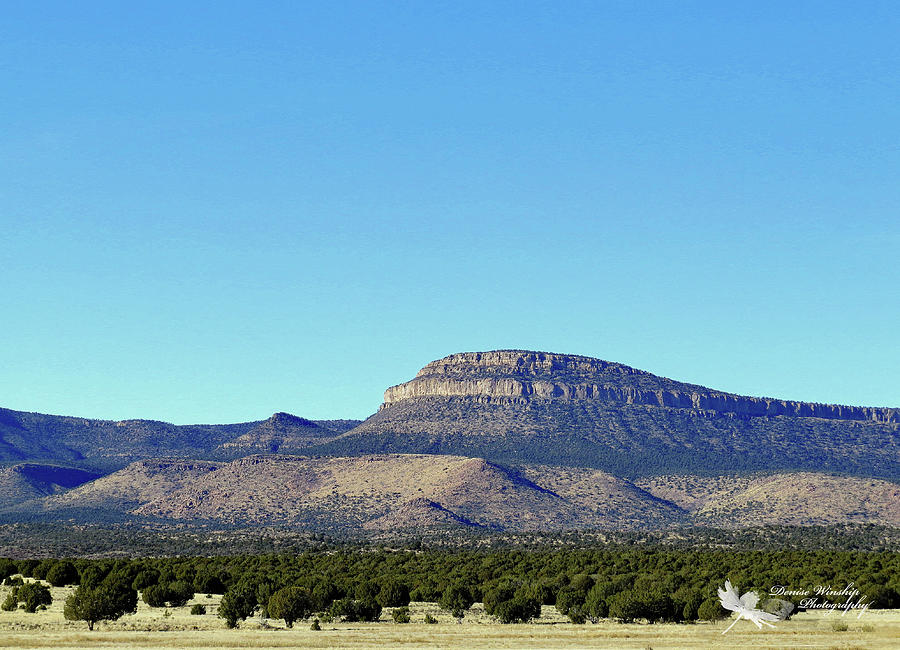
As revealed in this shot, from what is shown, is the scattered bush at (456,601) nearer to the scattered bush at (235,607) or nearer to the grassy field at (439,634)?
the grassy field at (439,634)

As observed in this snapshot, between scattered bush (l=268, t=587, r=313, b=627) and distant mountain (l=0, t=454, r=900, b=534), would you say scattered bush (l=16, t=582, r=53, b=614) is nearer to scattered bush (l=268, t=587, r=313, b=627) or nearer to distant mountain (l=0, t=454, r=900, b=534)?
scattered bush (l=268, t=587, r=313, b=627)

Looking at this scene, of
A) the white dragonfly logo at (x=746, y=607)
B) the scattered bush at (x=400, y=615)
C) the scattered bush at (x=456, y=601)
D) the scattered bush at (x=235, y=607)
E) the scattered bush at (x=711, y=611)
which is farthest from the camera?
the scattered bush at (x=456, y=601)

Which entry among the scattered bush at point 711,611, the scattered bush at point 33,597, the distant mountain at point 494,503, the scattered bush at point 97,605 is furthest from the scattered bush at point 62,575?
the distant mountain at point 494,503

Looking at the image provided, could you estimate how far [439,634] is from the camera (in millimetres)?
53156

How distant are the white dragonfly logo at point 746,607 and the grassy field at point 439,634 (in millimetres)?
576

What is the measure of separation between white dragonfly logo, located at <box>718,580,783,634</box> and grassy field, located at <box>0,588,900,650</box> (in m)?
0.58

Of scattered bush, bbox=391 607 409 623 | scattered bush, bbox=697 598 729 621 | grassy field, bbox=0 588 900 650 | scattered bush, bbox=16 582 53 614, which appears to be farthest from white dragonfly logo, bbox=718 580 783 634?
scattered bush, bbox=16 582 53 614

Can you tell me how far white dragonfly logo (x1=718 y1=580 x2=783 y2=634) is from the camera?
5566 centimetres

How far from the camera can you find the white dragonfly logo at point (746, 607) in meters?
55.7

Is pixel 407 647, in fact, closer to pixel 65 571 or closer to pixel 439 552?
pixel 65 571

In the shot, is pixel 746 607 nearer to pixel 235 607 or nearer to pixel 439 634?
pixel 439 634

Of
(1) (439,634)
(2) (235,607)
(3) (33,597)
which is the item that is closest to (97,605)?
(2) (235,607)

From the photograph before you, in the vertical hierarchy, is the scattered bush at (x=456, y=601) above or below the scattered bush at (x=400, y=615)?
above

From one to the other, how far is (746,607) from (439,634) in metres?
14.8
